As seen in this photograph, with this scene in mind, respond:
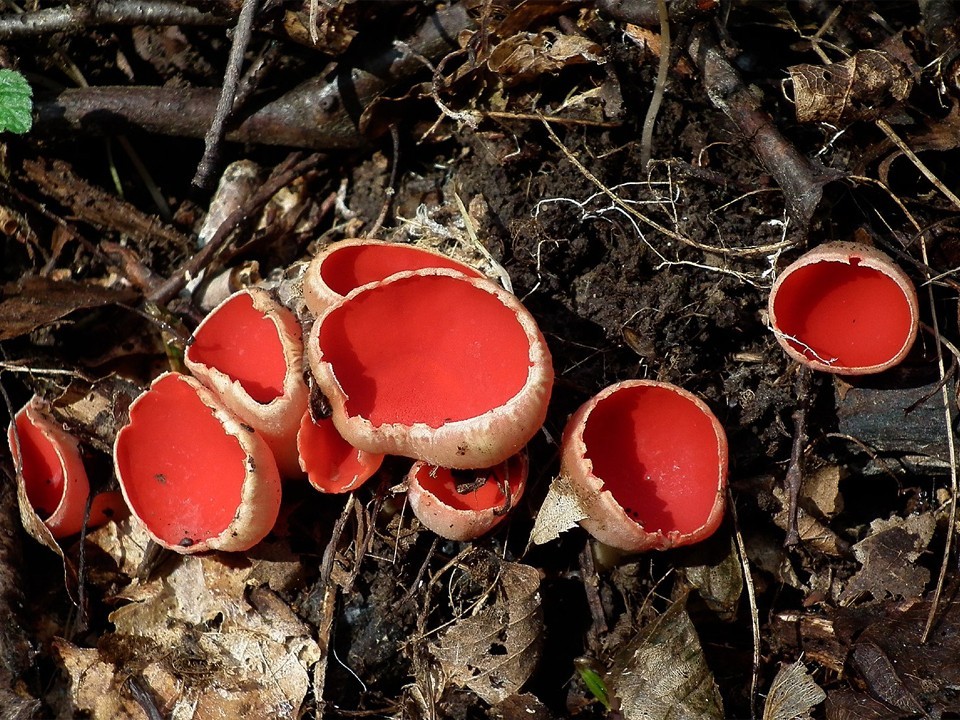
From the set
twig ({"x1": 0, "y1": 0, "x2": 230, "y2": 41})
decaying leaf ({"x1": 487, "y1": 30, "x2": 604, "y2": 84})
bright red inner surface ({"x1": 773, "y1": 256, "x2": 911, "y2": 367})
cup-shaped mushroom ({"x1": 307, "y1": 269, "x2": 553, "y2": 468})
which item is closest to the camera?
cup-shaped mushroom ({"x1": 307, "y1": 269, "x2": 553, "y2": 468})

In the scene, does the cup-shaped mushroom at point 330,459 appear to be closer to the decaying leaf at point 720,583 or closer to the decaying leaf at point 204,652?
the decaying leaf at point 204,652

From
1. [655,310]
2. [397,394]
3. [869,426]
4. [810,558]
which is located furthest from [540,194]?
[810,558]

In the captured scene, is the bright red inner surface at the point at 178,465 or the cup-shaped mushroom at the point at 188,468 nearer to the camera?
the cup-shaped mushroom at the point at 188,468

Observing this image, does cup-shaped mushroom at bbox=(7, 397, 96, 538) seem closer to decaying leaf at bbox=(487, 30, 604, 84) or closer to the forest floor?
the forest floor

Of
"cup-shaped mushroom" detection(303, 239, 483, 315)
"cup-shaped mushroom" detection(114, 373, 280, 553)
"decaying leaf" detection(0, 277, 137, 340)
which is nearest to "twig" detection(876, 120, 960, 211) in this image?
"cup-shaped mushroom" detection(303, 239, 483, 315)

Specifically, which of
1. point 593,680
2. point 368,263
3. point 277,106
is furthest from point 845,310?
point 277,106

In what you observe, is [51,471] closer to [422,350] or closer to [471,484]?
[422,350]

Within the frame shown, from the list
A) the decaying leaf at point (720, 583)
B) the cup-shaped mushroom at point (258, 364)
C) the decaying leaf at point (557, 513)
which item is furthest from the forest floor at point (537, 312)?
the cup-shaped mushroom at point (258, 364)
